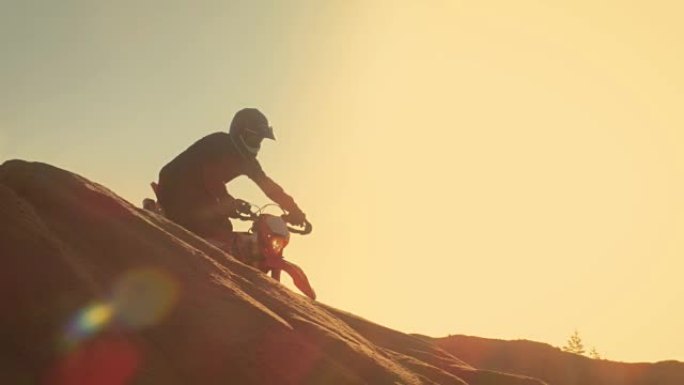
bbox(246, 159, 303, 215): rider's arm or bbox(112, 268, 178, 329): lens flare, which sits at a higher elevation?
bbox(246, 159, 303, 215): rider's arm

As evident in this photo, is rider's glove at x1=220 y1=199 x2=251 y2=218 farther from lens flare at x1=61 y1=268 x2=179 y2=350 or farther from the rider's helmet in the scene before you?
lens flare at x1=61 y1=268 x2=179 y2=350

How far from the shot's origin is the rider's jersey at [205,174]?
9383 mm

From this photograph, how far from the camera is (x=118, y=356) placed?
4.73 metres

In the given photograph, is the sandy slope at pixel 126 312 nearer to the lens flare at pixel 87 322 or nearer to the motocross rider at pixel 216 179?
the lens flare at pixel 87 322

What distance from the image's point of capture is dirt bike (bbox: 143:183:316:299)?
922 cm

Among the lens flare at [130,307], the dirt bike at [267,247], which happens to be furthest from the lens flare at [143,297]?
the dirt bike at [267,247]

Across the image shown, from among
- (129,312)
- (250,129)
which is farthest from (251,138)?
(129,312)

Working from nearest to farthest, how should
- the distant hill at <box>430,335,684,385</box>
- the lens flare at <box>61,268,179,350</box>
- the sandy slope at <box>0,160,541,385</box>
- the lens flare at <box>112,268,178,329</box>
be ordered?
the sandy slope at <box>0,160,541,385</box> < the lens flare at <box>61,268,179,350</box> < the lens flare at <box>112,268,178,329</box> < the distant hill at <box>430,335,684,385</box>

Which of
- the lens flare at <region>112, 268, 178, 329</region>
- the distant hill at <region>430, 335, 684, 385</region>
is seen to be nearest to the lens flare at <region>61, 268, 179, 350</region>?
the lens flare at <region>112, 268, 178, 329</region>

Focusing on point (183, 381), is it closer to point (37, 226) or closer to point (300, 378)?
point (300, 378)

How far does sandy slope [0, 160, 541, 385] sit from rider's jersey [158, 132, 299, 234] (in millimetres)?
2872

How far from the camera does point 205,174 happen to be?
9453 mm

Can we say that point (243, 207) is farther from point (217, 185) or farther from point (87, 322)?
point (87, 322)

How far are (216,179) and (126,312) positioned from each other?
4595mm
